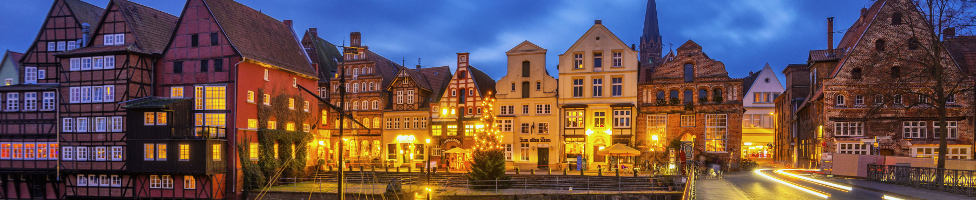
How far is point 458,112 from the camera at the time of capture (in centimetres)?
4762

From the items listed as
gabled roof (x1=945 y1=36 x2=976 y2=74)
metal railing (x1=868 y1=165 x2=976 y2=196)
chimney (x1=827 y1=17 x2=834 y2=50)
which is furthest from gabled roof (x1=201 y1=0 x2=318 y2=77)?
gabled roof (x1=945 y1=36 x2=976 y2=74)

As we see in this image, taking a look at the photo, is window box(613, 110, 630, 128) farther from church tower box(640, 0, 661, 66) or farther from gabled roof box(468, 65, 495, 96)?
church tower box(640, 0, 661, 66)

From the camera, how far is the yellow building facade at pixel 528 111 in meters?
45.1

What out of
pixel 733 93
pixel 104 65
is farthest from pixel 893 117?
pixel 104 65

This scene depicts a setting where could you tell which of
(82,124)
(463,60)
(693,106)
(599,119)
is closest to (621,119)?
(599,119)

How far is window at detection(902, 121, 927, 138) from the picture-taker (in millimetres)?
38062

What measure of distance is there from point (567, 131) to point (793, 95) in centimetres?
1926

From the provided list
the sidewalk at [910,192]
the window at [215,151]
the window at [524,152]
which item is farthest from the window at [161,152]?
the sidewalk at [910,192]

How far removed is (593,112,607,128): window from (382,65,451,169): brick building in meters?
12.1

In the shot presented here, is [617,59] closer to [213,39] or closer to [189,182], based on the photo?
[213,39]

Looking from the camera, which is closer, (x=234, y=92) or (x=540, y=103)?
(x=234, y=92)

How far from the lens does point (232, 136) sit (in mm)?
37031

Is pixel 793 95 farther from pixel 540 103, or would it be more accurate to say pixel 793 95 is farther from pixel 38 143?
pixel 38 143

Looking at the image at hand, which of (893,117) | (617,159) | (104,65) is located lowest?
(617,159)
